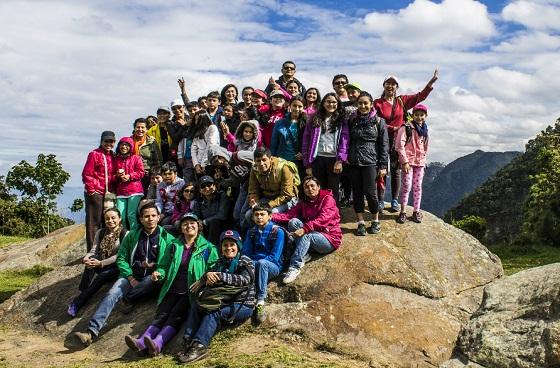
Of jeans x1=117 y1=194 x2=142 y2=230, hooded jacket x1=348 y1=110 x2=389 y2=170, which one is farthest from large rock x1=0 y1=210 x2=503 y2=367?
jeans x1=117 y1=194 x2=142 y2=230

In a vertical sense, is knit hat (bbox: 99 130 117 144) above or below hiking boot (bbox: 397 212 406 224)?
above

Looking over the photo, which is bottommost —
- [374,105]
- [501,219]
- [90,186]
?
[501,219]

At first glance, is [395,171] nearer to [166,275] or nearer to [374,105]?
[374,105]

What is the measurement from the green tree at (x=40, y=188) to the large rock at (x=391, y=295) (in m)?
33.0

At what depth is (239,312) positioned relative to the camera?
8.80 metres

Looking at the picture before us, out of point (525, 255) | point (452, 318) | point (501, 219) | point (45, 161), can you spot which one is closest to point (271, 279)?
point (452, 318)

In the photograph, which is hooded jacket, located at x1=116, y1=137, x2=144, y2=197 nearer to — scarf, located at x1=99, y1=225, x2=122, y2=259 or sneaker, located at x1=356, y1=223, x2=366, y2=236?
scarf, located at x1=99, y1=225, x2=122, y2=259

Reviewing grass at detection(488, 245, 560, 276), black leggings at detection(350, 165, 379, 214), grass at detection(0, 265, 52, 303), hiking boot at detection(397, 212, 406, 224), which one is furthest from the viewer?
grass at detection(488, 245, 560, 276)

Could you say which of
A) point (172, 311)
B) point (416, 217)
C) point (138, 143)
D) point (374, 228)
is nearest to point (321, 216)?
point (374, 228)

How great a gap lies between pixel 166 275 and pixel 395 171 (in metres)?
5.21

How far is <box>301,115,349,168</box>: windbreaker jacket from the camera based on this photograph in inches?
412

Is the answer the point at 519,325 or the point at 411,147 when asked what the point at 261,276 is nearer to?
the point at 519,325

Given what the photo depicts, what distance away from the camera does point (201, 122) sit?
39.6 ft

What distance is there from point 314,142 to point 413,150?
2.05 meters
